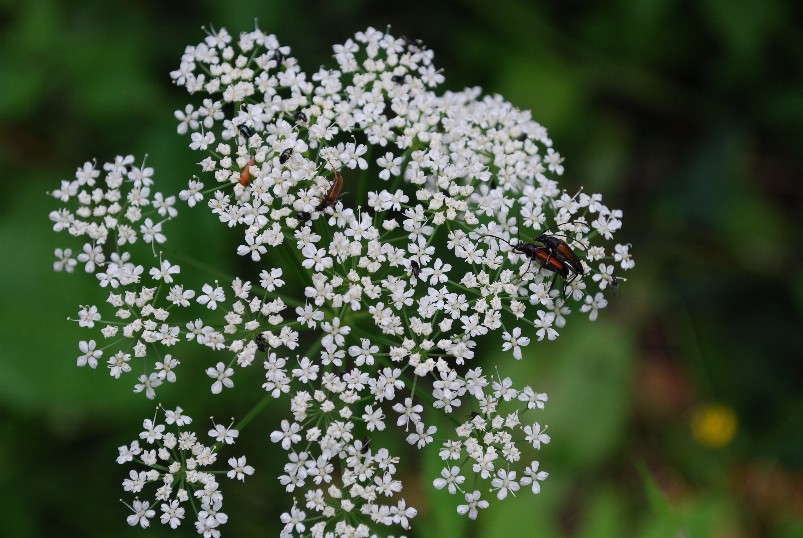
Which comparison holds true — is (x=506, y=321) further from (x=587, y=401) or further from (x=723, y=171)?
(x=723, y=171)

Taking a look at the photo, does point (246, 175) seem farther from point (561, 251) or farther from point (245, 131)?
point (561, 251)

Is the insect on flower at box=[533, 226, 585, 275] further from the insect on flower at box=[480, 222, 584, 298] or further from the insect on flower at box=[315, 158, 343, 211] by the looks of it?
the insect on flower at box=[315, 158, 343, 211]

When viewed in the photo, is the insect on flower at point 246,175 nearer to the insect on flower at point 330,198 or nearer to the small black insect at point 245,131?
the small black insect at point 245,131

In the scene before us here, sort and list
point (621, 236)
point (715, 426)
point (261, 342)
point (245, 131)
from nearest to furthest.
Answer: point (261, 342) → point (245, 131) → point (715, 426) → point (621, 236)

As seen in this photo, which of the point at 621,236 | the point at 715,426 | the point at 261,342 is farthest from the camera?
the point at 621,236

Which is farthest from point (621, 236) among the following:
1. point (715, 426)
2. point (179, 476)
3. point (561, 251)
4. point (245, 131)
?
point (179, 476)

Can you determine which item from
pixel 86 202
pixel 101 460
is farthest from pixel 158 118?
pixel 101 460
